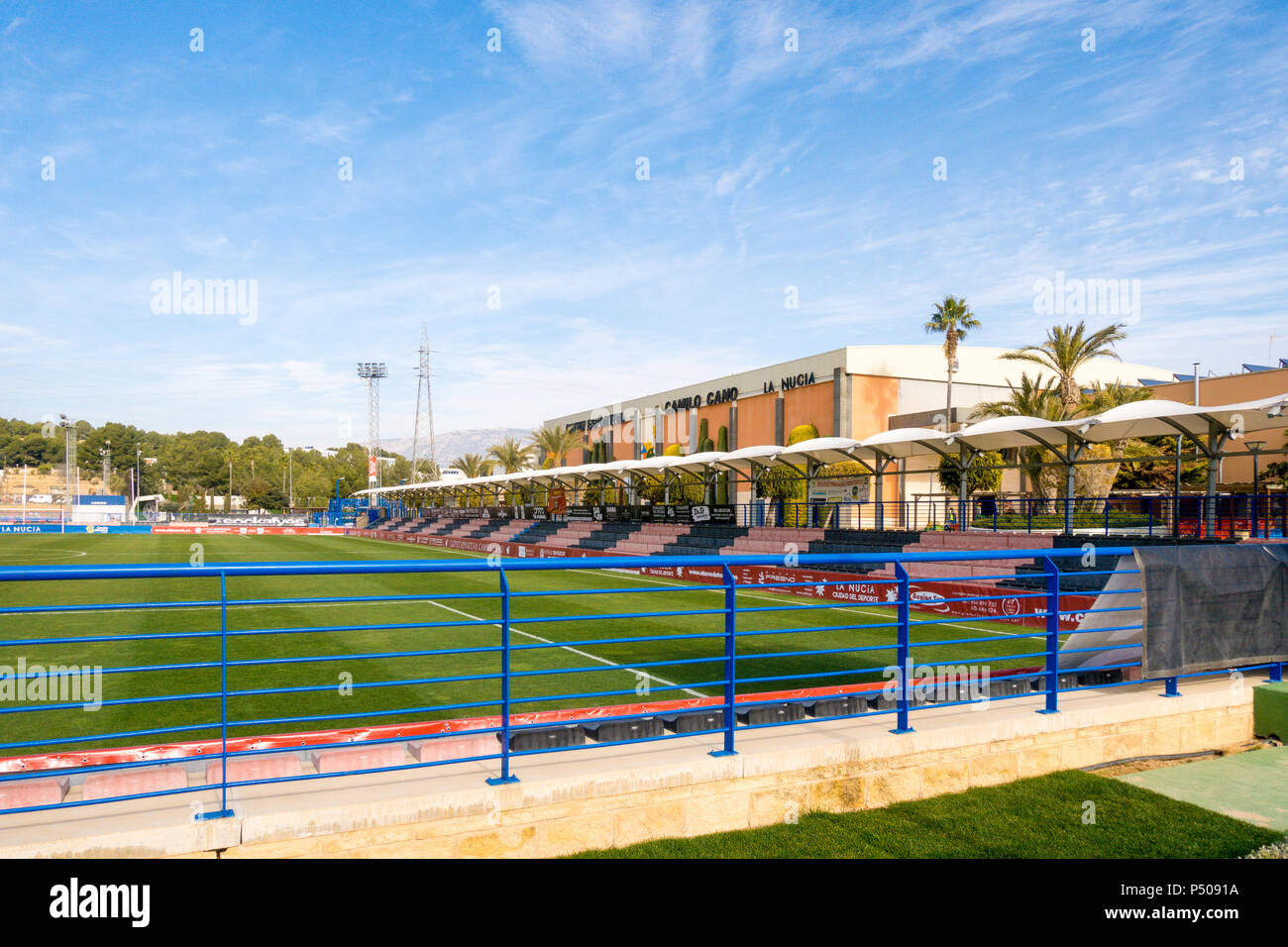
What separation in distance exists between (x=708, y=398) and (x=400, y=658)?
54.3 m

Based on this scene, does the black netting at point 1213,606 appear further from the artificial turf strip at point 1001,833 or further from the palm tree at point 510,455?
the palm tree at point 510,455

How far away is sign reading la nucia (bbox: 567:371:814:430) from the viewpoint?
54656 mm

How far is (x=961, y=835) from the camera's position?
4.63 metres

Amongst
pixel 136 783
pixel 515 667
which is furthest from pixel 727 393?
pixel 136 783

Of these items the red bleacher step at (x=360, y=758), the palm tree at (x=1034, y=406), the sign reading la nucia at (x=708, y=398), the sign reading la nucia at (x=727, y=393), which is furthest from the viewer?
the sign reading la nucia at (x=708, y=398)

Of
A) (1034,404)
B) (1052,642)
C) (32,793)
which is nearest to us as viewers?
(32,793)

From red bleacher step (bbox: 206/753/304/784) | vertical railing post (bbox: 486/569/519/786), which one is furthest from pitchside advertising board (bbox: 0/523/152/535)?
vertical railing post (bbox: 486/569/519/786)

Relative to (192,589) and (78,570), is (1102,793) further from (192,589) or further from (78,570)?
(192,589)

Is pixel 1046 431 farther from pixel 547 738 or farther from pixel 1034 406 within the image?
pixel 547 738

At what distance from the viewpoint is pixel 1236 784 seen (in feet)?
18.2

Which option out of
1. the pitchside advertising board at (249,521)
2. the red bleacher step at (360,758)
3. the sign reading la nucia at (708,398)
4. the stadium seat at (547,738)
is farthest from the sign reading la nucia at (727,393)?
the red bleacher step at (360,758)

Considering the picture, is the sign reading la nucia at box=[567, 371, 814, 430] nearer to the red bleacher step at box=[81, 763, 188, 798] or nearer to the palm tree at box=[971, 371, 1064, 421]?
the palm tree at box=[971, 371, 1064, 421]

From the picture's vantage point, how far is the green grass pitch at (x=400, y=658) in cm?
721

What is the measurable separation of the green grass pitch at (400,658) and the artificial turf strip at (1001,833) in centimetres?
98
